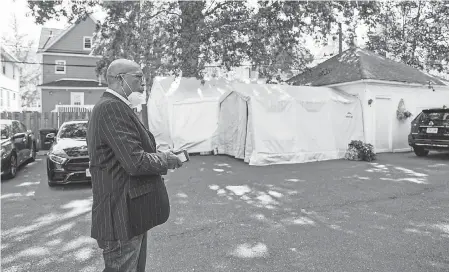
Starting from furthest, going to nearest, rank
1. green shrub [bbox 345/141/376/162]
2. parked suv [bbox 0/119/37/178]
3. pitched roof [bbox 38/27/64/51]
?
pitched roof [bbox 38/27/64/51] < green shrub [bbox 345/141/376/162] < parked suv [bbox 0/119/37/178]

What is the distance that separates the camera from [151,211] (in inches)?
85.0

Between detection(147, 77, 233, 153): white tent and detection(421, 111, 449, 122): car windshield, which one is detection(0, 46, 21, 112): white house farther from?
detection(421, 111, 449, 122): car windshield

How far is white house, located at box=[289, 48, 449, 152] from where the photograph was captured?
44.9ft

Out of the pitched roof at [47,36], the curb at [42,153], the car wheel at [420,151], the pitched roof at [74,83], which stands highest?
the pitched roof at [47,36]

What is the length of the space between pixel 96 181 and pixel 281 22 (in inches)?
521

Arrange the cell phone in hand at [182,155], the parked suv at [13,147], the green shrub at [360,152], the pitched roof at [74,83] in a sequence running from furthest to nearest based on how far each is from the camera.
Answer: the pitched roof at [74,83] → the green shrub at [360,152] → the parked suv at [13,147] → the cell phone in hand at [182,155]

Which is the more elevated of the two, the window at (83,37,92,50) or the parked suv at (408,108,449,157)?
the window at (83,37,92,50)

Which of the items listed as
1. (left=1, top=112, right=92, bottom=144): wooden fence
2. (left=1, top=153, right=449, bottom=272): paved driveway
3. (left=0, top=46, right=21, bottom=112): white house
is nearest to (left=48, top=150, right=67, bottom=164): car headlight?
(left=1, top=153, right=449, bottom=272): paved driveway

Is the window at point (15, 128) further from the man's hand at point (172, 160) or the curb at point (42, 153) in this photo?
the man's hand at point (172, 160)

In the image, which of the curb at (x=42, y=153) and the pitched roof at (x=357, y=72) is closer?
the pitched roof at (x=357, y=72)

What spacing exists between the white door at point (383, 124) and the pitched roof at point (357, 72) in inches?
38.2

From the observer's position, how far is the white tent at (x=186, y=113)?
13625 millimetres

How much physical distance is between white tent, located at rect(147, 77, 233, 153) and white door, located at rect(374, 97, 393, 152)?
649cm

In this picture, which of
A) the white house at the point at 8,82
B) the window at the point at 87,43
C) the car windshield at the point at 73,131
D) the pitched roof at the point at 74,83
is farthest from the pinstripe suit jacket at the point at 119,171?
the window at the point at 87,43
